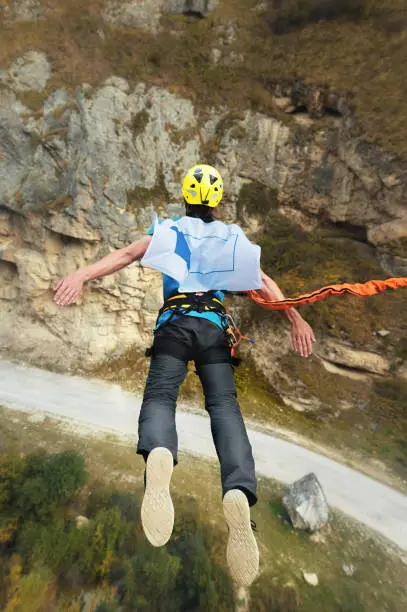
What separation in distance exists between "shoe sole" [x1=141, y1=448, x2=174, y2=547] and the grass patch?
13.6 ft

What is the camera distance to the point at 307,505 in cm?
805

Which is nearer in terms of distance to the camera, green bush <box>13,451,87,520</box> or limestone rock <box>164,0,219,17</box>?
green bush <box>13,451,87,520</box>

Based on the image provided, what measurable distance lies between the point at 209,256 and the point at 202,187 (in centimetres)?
97

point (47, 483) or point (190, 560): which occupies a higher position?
point (47, 483)

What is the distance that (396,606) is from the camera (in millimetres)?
6492

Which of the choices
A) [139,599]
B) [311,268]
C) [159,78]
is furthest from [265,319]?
[159,78]

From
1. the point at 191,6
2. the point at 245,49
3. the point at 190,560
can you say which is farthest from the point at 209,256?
the point at 191,6

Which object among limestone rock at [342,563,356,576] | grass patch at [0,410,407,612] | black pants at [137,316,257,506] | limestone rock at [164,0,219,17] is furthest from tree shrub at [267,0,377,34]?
limestone rock at [342,563,356,576]

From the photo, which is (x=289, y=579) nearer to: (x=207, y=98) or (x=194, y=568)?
(x=194, y=568)

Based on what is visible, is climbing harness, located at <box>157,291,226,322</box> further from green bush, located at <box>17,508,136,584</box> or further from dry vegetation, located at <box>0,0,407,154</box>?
dry vegetation, located at <box>0,0,407,154</box>

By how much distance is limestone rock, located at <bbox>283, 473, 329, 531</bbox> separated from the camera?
7.92 meters

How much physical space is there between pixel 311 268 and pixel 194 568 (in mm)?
11277

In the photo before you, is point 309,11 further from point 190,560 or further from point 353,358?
point 190,560

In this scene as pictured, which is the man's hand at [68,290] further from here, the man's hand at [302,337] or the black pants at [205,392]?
the man's hand at [302,337]
